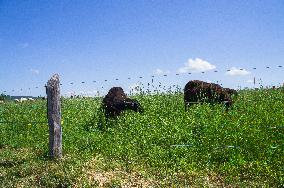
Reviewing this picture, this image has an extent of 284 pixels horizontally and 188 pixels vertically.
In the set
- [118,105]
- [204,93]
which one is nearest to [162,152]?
[118,105]

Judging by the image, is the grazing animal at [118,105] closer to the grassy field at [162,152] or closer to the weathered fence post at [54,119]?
the grassy field at [162,152]

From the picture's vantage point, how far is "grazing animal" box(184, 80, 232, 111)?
42.7ft

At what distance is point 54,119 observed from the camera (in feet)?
27.4

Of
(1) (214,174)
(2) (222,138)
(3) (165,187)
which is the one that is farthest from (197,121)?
(3) (165,187)

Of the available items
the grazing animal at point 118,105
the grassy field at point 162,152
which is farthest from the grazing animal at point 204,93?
the grazing animal at point 118,105

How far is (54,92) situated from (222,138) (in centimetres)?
400

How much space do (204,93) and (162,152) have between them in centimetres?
552

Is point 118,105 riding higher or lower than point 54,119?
higher

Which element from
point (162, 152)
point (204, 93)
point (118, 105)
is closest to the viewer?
point (162, 152)

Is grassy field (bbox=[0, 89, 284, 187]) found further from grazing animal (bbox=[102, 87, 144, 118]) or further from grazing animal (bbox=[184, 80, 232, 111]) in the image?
grazing animal (bbox=[184, 80, 232, 111])

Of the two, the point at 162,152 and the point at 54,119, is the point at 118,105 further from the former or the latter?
the point at 162,152

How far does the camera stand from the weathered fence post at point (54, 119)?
831 centimetres

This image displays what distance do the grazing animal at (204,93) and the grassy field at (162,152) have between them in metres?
1.12

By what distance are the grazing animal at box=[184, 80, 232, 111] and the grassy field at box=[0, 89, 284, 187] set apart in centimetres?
112
